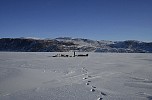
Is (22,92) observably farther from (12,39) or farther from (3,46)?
(12,39)

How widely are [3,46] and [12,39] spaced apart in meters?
15.1

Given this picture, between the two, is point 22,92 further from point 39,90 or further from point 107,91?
point 107,91

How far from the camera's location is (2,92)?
30.0 feet

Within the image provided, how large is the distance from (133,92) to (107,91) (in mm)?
1027

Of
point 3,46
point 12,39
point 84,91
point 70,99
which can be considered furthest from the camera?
point 12,39

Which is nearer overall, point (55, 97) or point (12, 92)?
point (55, 97)

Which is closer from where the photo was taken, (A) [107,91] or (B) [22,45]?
(A) [107,91]

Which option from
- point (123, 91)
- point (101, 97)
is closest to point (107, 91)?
point (123, 91)

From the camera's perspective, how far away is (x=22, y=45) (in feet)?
591

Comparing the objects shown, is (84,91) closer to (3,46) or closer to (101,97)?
(101,97)

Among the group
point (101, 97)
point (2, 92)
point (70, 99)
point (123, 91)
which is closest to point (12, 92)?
point (2, 92)

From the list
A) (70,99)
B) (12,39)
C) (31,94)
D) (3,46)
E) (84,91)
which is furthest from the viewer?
(12,39)

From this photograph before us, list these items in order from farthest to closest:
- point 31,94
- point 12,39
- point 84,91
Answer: point 12,39 < point 84,91 < point 31,94

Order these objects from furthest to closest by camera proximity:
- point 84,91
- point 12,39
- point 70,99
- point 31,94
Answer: point 12,39
point 84,91
point 31,94
point 70,99
